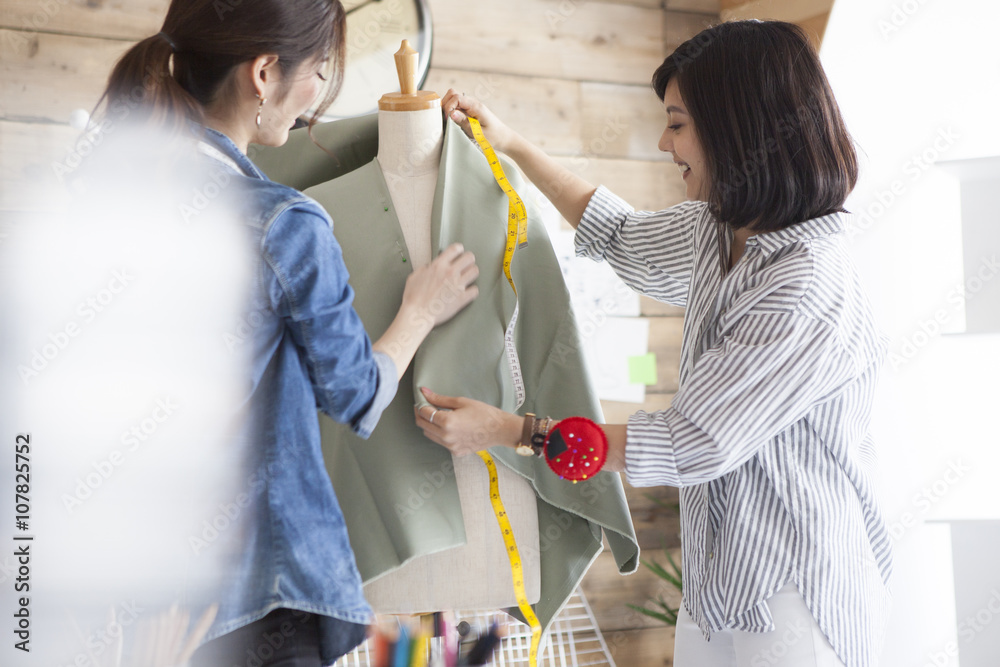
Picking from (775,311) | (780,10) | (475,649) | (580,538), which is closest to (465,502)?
(580,538)

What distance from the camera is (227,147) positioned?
922 millimetres

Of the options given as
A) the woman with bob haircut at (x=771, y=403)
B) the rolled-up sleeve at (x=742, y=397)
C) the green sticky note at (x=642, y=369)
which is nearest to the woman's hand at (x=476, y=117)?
A: the woman with bob haircut at (x=771, y=403)

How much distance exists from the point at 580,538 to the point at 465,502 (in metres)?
0.21

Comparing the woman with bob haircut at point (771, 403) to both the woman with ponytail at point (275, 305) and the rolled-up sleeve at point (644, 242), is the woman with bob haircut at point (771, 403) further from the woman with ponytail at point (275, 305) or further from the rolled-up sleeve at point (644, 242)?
the woman with ponytail at point (275, 305)

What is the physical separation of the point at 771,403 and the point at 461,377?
48 centimetres

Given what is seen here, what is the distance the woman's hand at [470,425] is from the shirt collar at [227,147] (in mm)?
455

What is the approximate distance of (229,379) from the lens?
892 mm

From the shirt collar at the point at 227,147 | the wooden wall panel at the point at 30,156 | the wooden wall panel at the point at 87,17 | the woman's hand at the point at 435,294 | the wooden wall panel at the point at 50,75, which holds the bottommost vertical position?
the woman's hand at the point at 435,294

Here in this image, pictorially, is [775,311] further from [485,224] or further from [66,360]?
[66,360]

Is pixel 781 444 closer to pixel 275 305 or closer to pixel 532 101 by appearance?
pixel 275 305

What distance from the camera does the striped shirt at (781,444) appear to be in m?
1.10

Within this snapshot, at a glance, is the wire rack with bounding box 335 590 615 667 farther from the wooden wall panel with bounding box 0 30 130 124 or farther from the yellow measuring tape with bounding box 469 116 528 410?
the wooden wall panel with bounding box 0 30 130 124

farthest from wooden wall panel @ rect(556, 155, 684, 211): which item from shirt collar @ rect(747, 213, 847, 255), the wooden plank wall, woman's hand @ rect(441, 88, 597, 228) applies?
shirt collar @ rect(747, 213, 847, 255)

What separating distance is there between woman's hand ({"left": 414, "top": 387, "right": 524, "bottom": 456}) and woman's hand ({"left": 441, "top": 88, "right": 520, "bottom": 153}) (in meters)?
Answer: 0.52
